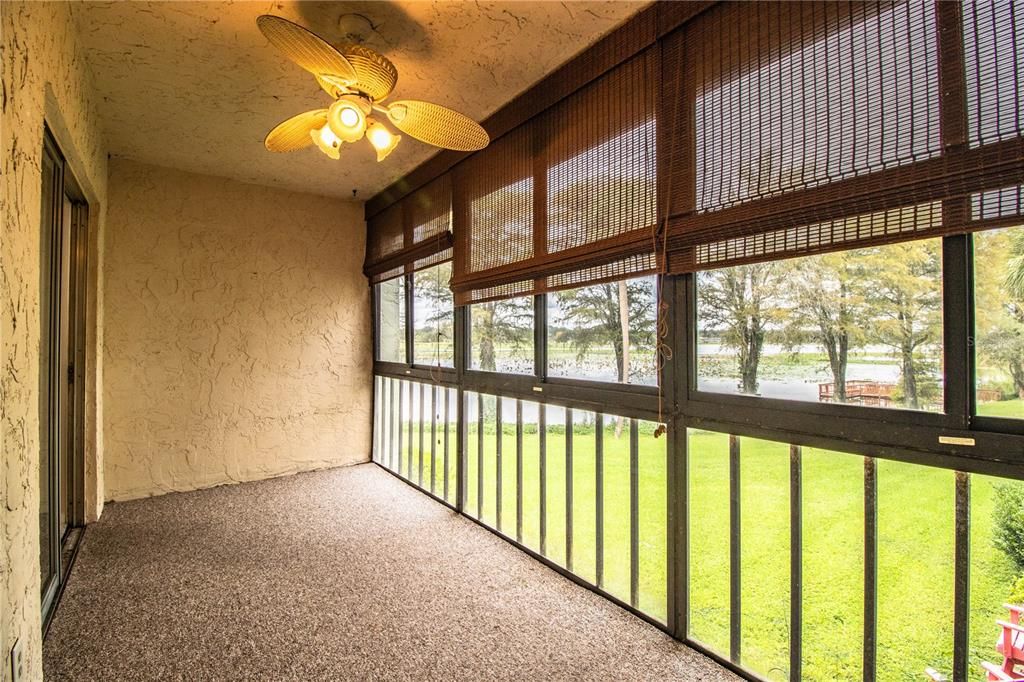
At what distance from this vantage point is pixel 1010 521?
1209 millimetres

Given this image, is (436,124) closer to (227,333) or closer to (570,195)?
(570,195)

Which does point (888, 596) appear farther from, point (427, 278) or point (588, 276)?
point (427, 278)

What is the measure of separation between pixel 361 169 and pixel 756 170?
9.36ft

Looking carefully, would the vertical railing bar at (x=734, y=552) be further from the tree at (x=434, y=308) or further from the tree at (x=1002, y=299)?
the tree at (x=434, y=308)

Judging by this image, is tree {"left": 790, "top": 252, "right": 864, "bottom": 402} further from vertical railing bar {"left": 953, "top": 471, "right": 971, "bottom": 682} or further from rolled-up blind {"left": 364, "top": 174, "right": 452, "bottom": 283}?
rolled-up blind {"left": 364, "top": 174, "right": 452, "bottom": 283}

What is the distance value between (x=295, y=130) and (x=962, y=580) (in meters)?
2.68

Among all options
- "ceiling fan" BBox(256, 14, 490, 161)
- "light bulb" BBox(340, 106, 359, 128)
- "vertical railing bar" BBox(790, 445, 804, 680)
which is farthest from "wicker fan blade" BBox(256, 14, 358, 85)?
"vertical railing bar" BBox(790, 445, 804, 680)

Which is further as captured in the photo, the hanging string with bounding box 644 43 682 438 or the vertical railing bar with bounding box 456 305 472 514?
the vertical railing bar with bounding box 456 305 472 514

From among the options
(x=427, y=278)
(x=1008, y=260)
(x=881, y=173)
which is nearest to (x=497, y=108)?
(x=427, y=278)

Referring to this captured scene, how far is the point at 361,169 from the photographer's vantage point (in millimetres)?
3553

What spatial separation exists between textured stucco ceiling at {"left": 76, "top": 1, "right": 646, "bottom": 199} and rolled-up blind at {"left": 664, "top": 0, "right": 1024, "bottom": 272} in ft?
1.86

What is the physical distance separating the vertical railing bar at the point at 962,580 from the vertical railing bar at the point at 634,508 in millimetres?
1046

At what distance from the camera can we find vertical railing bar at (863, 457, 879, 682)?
142cm

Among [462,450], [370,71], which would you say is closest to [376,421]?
[462,450]
